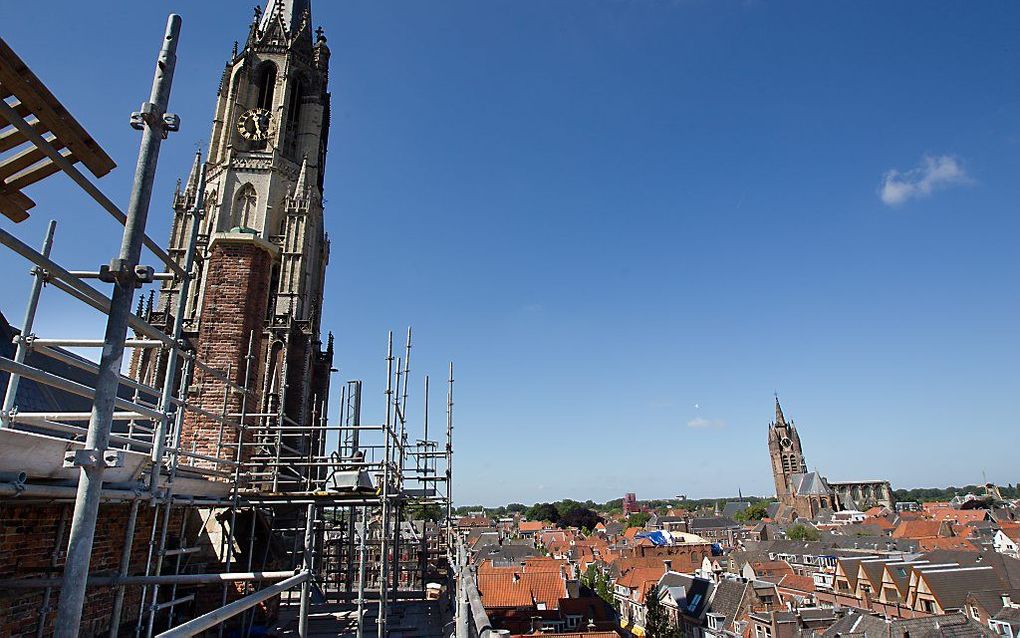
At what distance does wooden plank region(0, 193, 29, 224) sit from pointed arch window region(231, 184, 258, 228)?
107 feet

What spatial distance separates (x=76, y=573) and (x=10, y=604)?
258 cm

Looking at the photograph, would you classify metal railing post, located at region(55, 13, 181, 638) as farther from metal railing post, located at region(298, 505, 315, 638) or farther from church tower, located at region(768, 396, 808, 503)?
church tower, located at region(768, 396, 808, 503)

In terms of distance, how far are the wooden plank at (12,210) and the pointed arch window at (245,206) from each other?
3251cm

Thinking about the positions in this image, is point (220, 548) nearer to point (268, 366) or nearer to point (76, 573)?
point (76, 573)

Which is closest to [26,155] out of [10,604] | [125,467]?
[125,467]

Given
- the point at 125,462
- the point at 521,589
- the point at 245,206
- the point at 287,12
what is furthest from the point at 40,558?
the point at 287,12

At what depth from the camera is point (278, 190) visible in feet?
114

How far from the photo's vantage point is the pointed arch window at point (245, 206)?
109 feet

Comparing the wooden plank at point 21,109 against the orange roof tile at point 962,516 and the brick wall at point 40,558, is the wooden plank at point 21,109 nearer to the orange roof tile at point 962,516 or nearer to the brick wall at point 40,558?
the brick wall at point 40,558

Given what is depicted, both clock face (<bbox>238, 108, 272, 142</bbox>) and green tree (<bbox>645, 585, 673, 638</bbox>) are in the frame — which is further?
clock face (<bbox>238, 108, 272, 142</bbox>)

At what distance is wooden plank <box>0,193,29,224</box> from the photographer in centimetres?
327

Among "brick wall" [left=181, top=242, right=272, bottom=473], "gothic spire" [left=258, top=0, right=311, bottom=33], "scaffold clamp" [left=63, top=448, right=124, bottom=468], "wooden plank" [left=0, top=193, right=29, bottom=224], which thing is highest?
"gothic spire" [left=258, top=0, right=311, bottom=33]

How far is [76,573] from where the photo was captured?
2.31m

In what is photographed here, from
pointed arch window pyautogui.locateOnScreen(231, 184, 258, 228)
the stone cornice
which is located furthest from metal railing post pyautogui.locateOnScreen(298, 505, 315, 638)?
pointed arch window pyautogui.locateOnScreen(231, 184, 258, 228)
